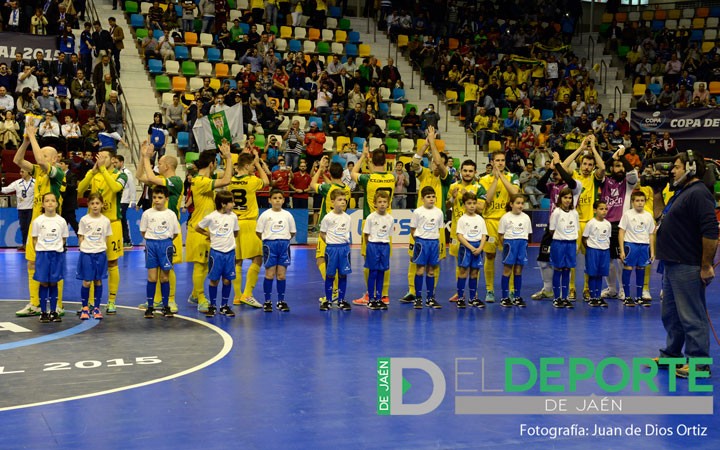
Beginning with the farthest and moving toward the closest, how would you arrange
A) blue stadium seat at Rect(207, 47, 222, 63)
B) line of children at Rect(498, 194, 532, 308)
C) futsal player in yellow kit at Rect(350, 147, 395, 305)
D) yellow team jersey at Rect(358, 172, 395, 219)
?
blue stadium seat at Rect(207, 47, 222, 63), yellow team jersey at Rect(358, 172, 395, 219), futsal player in yellow kit at Rect(350, 147, 395, 305), line of children at Rect(498, 194, 532, 308)

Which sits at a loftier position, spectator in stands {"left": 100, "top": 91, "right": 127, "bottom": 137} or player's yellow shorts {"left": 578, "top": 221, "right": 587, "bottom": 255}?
spectator in stands {"left": 100, "top": 91, "right": 127, "bottom": 137}

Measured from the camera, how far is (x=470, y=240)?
1246 cm

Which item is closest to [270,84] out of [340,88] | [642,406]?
[340,88]

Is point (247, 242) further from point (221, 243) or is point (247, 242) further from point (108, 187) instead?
point (108, 187)

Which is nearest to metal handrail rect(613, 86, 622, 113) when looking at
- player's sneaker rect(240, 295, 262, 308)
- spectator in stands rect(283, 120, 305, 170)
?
spectator in stands rect(283, 120, 305, 170)

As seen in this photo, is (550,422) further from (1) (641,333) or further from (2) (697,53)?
(2) (697,53)

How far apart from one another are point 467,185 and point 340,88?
13.1 m

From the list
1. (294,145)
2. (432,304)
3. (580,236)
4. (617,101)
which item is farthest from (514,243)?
(617,101)

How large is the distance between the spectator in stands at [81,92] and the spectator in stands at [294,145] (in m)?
4.86

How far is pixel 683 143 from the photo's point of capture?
27906 mm

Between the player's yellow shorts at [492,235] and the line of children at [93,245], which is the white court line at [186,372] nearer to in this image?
the line of children at [93,245]

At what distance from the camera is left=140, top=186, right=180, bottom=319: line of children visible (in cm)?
1114

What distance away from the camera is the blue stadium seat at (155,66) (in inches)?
981

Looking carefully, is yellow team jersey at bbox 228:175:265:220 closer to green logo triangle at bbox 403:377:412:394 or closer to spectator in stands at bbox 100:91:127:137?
green logo triangle at bbox 403:377:412:394
